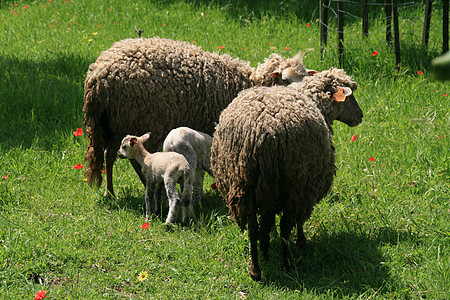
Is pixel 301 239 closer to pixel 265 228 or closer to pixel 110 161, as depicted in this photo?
pixel 265 228

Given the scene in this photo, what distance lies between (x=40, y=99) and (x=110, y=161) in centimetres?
208

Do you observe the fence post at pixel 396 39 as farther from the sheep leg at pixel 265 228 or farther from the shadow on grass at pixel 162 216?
the sheep leg at pixel 265 228

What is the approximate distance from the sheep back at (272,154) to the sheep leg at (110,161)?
55.1 inches

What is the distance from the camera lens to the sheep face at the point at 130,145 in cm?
419

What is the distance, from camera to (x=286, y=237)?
3.55 meters

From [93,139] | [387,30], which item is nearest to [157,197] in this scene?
[93,139]

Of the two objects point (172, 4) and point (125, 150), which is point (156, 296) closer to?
point (125, 150)

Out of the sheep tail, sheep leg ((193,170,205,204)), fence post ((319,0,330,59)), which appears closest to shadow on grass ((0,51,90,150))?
the sheep tail

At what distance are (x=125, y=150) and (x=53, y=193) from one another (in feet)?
3.25

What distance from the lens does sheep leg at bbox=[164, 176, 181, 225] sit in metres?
3.97

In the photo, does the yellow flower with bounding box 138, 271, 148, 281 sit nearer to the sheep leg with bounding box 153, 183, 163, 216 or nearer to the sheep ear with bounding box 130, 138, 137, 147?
the sheep leg with bounding box 153, 183, 163, 216

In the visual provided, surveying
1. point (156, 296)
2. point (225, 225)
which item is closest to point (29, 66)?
point (225, 225)

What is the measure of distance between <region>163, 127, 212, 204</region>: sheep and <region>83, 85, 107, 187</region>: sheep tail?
68 centimetres

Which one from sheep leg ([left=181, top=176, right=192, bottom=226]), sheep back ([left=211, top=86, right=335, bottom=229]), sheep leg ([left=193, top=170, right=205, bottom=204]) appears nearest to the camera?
sheep back ([left=211, top=86, right=335, bottom=229])
